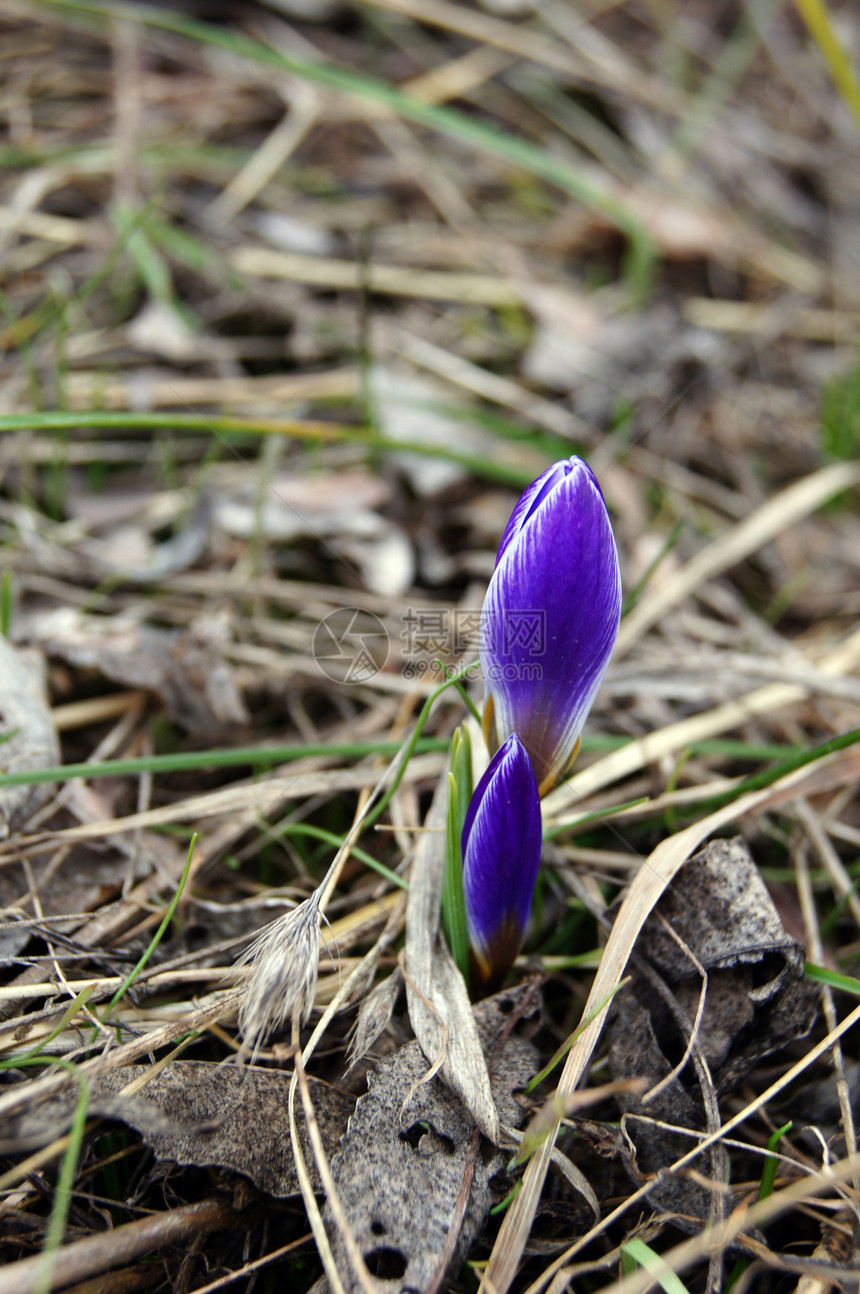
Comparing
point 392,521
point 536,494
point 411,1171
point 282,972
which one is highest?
point 536,494

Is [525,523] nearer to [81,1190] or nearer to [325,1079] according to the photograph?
[325,1079]

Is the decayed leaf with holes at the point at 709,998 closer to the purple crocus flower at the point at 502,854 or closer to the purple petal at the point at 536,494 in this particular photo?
the purple crocus flower at the point at 502,854

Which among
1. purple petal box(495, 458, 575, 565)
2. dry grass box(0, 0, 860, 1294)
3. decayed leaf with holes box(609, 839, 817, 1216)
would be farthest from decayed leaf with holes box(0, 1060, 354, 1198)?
purple petal box(495, 458, 575, 565)

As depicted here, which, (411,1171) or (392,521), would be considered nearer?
(411,1171)

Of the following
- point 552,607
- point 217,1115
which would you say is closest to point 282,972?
point 217,1115

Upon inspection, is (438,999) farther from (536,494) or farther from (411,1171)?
(536,494)

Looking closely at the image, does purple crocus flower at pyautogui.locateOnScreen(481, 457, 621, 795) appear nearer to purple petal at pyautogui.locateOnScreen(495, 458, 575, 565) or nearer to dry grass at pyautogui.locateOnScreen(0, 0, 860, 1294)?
purple petal at pyautogui.locateOnScreen(495, 458, 575, 565)

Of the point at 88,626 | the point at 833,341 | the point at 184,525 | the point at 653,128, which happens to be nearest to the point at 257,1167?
the point at 88,626
